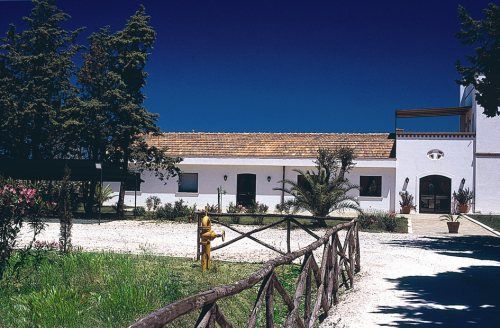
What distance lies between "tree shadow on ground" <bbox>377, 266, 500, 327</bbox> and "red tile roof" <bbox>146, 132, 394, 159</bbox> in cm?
Result: 1921

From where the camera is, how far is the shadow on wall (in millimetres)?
6473

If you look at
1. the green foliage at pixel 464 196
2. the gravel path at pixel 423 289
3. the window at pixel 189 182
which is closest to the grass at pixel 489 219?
the green foliage at pixel 464 196

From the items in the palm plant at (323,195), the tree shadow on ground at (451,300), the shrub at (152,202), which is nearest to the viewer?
the tree shadow on ground at (451,300)

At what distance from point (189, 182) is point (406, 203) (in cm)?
1293

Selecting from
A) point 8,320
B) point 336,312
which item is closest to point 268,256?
point 336,312

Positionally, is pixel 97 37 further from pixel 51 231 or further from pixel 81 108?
pixel 51 231

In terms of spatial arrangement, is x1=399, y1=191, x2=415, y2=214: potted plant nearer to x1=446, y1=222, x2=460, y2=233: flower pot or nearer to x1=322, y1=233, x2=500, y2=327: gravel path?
x1=446, y1=222, x2=460, y2=233: flower pot

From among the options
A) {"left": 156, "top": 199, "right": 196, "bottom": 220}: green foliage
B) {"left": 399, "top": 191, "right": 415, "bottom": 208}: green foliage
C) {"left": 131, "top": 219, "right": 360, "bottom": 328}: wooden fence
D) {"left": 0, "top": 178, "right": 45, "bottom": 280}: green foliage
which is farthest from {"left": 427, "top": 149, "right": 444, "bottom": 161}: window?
{"left": 0, "top": 178, "right": 45, "bottom": 280}: green foliage

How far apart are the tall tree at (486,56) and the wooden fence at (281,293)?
8.11m

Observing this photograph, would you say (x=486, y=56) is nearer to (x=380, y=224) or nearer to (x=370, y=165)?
(x=380, y=224)

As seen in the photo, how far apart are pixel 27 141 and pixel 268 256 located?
22.6 m

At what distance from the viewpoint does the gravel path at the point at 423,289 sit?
258 inches

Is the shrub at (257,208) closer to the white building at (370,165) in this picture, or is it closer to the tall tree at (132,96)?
the white building at (370,165)

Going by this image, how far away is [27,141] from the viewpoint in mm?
29625
